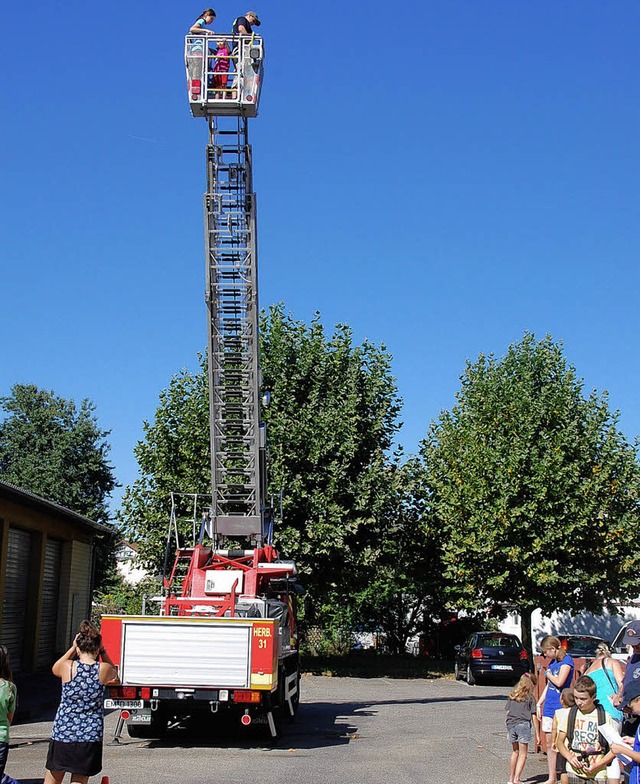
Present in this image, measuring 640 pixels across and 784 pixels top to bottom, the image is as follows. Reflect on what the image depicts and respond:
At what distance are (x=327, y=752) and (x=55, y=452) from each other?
40620 millimetres

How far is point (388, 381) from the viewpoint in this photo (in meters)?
30.6

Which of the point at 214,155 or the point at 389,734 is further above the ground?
the point at 214,155

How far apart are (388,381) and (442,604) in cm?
1367

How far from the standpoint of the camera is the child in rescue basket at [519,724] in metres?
10.2

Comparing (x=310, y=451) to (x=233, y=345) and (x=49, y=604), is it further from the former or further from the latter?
→ (x=233, y=345)

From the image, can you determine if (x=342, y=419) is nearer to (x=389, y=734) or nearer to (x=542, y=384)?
(x=542, y=384)

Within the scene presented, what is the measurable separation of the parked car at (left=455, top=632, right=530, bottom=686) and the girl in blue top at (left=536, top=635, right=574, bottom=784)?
620 inches

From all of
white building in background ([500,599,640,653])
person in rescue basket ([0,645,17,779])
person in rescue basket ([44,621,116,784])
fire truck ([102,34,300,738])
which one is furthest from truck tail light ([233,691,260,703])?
white building in background ([500,599,640,653])

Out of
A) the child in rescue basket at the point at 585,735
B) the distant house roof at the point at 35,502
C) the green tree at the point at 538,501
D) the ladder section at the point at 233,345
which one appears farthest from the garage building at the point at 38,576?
the child in rescue basket at the point at 585,735

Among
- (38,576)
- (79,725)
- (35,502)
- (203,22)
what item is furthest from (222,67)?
(38,576)

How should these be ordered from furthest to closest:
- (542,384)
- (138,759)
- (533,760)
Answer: (542,384)
(533,760)
(138,759)

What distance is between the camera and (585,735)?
27.5ft

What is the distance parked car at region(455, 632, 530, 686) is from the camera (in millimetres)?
26375

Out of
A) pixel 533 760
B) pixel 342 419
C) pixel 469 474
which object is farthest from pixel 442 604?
pixel 533 760
